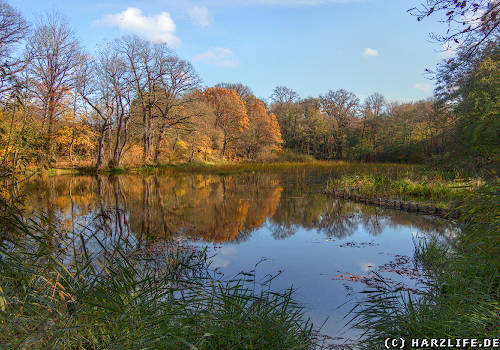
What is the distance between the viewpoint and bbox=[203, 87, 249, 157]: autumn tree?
38094 millimetres

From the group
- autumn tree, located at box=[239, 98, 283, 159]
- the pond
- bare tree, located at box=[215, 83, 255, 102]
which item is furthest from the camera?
bare tree, located at box=[215, 83, 255, 102]

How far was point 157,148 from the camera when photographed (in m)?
31.8

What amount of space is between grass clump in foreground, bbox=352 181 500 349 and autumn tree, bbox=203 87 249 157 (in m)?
34.6

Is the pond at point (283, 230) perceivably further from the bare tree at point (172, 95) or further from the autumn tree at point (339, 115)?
the autumn tree at point (339, 115)

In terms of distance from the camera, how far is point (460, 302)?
124 inches

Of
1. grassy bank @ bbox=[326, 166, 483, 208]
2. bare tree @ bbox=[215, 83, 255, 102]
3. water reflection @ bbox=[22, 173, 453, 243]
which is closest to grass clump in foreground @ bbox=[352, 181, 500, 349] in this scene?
water reflection @ bbox=[22, 173, 453, 243]

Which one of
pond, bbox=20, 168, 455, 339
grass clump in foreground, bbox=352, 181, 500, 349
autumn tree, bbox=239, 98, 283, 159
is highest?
autumn tree, bbox=239, 98, 283, 159

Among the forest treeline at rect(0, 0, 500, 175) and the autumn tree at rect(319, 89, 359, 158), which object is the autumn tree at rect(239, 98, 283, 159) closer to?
the forest treeline at rect(0, 0, 500, 175)

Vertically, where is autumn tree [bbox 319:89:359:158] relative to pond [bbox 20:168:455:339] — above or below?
above

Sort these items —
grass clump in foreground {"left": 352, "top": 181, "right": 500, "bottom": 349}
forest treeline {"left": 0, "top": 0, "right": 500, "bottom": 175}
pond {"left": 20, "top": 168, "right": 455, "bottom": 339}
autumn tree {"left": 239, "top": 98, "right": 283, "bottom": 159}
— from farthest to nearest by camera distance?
autumn tree {"left": 239, "top": 98, "right": 283, "bottom": 159} → forest treeline {"left": 0, "top": 0, "right": 500, "bottom": 175} → pond {"left": 20, "top": 168, "right": 455, "bottom": 339} → grass clump in foreground {"left": 352, "top": 181, "right": 500, "bottom": 349}

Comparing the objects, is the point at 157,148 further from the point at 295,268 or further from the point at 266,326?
the point at 266,326

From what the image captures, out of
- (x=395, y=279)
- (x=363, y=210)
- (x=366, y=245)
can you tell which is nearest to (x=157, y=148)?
(x=363, y=210)

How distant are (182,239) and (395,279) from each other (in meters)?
4.74

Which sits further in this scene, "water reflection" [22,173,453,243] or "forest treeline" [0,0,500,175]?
"forest treeline" [0,0,500,175]
